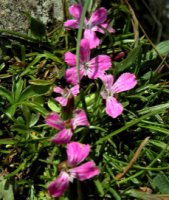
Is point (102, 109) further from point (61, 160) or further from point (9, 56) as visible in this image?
point (9, 56)

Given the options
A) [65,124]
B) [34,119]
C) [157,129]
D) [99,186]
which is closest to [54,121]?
[65,124]

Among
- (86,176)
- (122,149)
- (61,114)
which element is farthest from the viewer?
(122,149)

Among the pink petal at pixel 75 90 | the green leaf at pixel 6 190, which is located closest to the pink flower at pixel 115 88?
the pink petal at pixel 75 90

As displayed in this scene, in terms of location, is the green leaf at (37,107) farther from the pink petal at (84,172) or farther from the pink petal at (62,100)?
the pink petal at (84,172)

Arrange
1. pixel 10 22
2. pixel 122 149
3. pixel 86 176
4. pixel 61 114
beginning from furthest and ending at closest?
pixel 10 22
pixel 122 149
pixel 61 114
pixel 86 176

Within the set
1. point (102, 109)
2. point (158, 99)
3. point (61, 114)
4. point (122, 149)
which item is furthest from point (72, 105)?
point (158, 99)

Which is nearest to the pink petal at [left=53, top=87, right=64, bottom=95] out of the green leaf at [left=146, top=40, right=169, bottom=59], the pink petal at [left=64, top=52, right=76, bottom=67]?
the pink petal at [left=64, top=52, right=76, bottom=67]

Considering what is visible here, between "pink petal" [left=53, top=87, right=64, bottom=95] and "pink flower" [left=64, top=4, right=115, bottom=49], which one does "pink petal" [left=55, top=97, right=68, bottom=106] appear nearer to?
"pink petal" [left=53, top=87, right=64, bottom=95]

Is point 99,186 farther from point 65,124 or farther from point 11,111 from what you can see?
point 11,111
